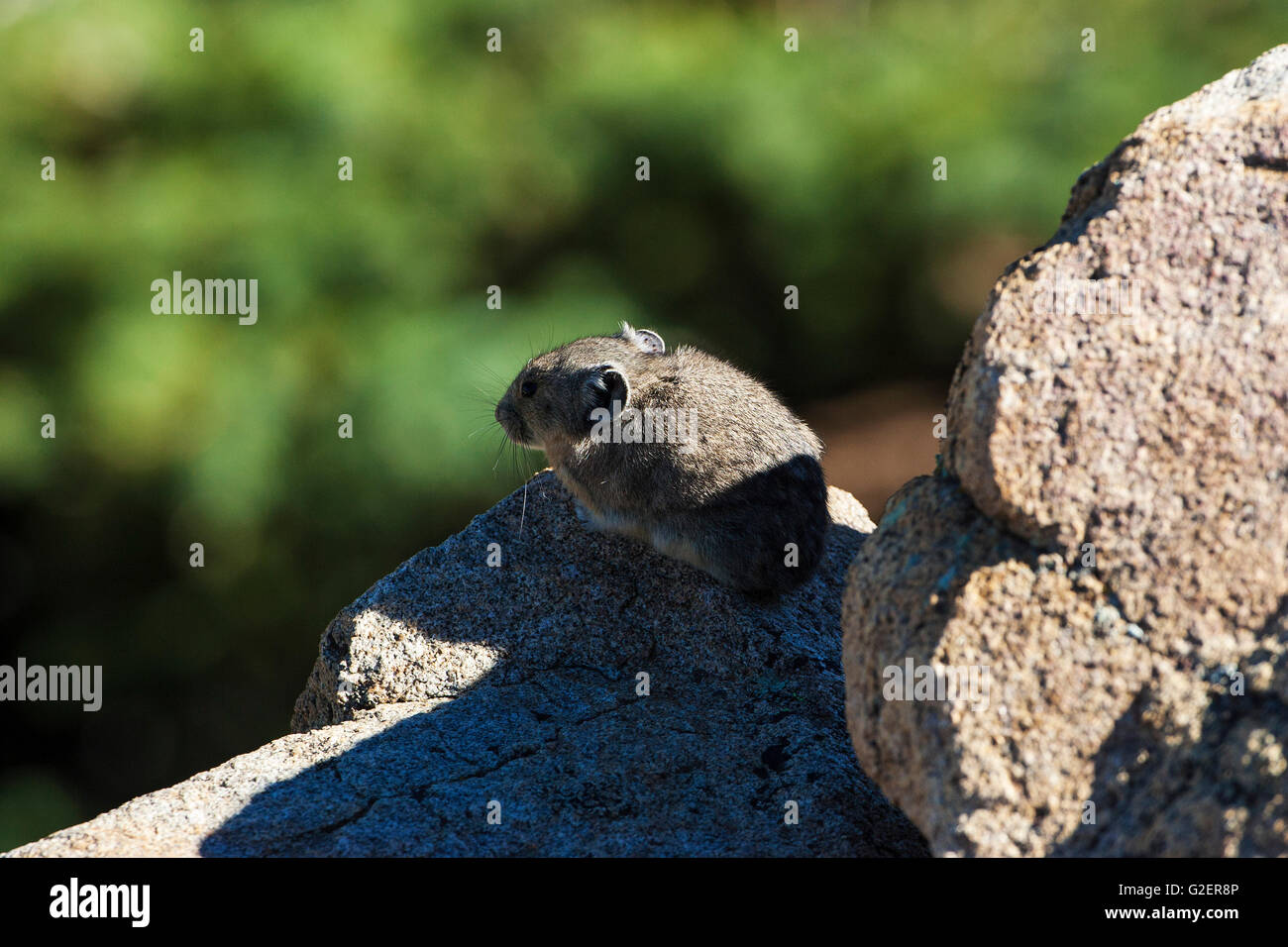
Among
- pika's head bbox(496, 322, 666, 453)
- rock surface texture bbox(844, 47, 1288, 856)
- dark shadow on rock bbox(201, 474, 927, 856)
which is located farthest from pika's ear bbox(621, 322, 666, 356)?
rock surface texture bbox(844, 47, 1288, 856)

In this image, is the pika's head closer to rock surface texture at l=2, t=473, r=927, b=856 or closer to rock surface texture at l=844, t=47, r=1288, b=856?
rock surface texture at l=2, t=473, r=927, b=856

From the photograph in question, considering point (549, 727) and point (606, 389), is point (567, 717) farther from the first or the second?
point (606, 389)

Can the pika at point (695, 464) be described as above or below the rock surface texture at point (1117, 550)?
above

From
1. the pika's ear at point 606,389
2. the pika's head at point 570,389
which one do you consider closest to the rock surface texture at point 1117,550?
the pika's ear at point 606,389

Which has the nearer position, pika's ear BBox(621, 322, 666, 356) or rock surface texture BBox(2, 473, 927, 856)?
A: rock surface texture BBox(2, 473, 927, 856)

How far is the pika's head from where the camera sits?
26.6ft

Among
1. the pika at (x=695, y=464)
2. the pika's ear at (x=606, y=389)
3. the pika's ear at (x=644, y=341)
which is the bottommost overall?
the pika at (x=695, y=464)

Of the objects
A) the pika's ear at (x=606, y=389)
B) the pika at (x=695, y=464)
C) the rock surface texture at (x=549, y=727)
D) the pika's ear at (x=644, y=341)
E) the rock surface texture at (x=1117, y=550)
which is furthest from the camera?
the pika's ear at (x=644, y=341)

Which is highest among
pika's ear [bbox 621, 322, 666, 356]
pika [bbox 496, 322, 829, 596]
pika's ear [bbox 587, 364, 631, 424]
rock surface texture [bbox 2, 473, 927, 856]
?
pika's ear [bbox 621, 322, 666, 356]

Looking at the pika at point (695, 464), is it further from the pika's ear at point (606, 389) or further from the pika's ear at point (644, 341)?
the pika's ear at point (644, 341)

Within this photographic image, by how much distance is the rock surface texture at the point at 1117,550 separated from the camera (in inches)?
161

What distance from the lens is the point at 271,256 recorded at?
13273 mm

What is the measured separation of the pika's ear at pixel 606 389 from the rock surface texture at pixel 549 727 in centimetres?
64

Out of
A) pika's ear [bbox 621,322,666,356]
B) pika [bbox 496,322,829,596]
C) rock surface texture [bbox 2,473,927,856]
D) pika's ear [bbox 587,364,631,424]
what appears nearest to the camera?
rock surface texture [bbox 2,473,927,856]
